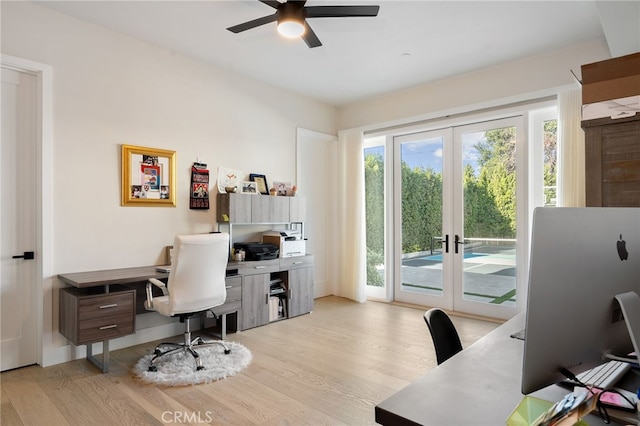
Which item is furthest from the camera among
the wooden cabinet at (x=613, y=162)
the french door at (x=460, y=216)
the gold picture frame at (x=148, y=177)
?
the french door at (x=460, y=216)

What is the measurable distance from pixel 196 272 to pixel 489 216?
3544 mm

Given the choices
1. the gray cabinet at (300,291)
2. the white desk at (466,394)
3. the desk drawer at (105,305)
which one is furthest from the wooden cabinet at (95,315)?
the white desk at (466,394)

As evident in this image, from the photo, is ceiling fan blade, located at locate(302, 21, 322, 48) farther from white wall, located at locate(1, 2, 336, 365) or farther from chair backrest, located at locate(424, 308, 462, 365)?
chair backrest, located at locate(424, 308, 462, 365)

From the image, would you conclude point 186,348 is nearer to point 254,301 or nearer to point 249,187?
point 254,301

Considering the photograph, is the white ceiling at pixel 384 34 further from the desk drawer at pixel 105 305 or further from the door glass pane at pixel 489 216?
the desk drawer at pixel 105 305

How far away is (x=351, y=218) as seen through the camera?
562 centimetres

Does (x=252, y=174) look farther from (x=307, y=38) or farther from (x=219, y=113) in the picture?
(x=307, y=38)

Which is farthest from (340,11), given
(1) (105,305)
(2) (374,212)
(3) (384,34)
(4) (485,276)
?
(4) (485,276)

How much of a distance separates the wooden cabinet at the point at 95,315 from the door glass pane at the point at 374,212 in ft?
11.7

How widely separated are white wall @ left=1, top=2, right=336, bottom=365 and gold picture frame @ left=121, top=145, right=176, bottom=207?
7 cm

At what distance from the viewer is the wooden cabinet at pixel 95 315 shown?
2.87m

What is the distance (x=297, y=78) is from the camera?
4.78 metres

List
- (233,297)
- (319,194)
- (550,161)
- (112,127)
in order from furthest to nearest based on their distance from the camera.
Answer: (319,194), (550,161), (233,297), (112,127)

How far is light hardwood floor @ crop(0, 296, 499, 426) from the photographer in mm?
2318
